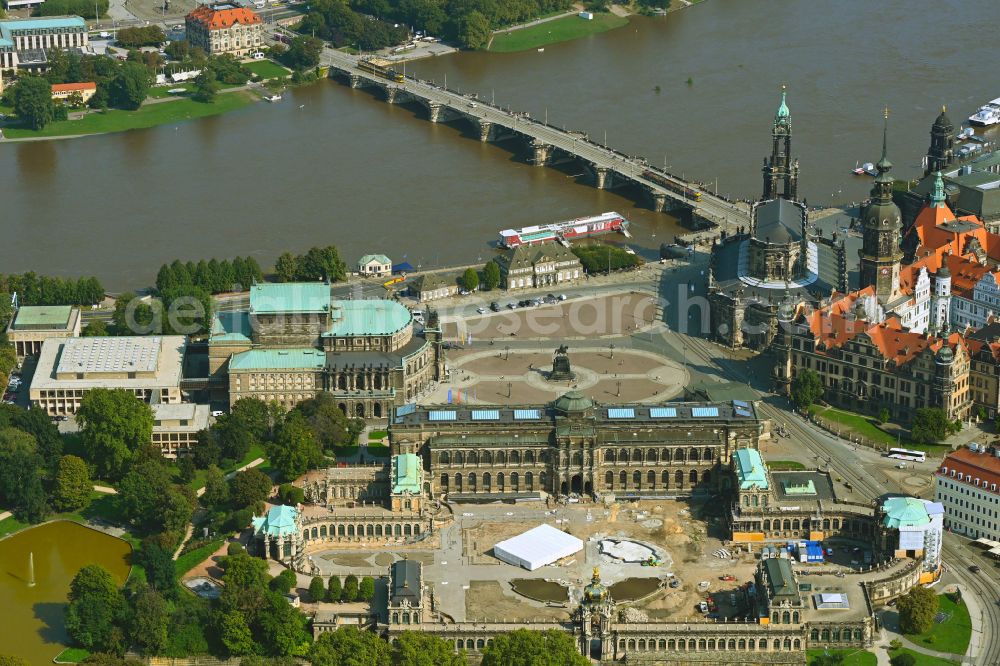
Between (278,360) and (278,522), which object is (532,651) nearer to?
(278,522)

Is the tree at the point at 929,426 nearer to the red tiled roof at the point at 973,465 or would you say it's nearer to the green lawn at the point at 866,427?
the green lawn at the point at 866,427

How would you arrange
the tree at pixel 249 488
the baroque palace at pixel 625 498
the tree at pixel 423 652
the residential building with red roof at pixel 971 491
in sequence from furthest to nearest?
the tree at pixel 249 488 → the residential building with red roof at pixel 971 491 → the baroque palace at pixel 625 498 → the tree at pixel 423 652

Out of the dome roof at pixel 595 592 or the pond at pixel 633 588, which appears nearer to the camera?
the dome roof at pixel 595 592

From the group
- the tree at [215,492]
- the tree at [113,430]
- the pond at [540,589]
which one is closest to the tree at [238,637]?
the pond at [540,589]

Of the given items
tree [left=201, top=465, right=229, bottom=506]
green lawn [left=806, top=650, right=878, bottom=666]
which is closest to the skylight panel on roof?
green lawn [left=806, top=650, right=878, bottom=666]

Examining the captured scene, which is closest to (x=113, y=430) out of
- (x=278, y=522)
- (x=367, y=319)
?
(x=278, y=522)

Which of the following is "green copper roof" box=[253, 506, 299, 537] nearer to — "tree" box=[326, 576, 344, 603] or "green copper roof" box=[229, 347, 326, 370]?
"tree" box=[326, 576, 344, 603]

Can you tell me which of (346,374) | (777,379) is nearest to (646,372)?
(777,379)
